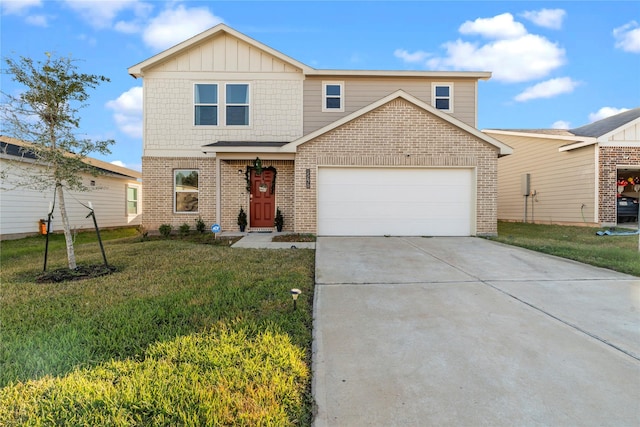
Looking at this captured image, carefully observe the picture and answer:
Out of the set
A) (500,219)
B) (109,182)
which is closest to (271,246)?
(109,182)

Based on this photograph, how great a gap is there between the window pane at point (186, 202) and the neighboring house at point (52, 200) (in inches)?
92.3

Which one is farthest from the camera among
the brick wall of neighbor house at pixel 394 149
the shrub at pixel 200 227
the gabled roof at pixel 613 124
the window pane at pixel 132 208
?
the window pane at pixel 132 208

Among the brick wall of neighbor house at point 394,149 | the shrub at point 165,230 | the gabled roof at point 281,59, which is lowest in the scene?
the shrub at point 165,230

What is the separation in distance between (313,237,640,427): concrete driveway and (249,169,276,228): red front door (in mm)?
6644

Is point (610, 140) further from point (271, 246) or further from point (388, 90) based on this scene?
point (271, 246)

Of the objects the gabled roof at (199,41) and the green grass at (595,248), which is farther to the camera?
the gabled roof at (199,41)

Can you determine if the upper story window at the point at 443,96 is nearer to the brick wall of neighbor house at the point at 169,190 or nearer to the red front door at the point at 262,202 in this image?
the red front door at the point at 262,202

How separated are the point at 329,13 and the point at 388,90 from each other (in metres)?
3.74

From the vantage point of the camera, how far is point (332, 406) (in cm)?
221

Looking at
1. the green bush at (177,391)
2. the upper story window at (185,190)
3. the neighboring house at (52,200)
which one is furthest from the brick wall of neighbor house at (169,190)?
the green bush at (177,391)

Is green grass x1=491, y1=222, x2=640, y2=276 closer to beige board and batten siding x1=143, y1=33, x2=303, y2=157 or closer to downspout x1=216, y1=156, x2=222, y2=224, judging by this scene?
beige board and batten siding x1=143, y1=33, x2=303, y2=157

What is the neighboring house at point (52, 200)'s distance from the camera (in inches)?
422

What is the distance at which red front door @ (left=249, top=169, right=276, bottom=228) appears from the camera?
11875 mm

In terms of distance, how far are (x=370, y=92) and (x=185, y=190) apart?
806 cm
